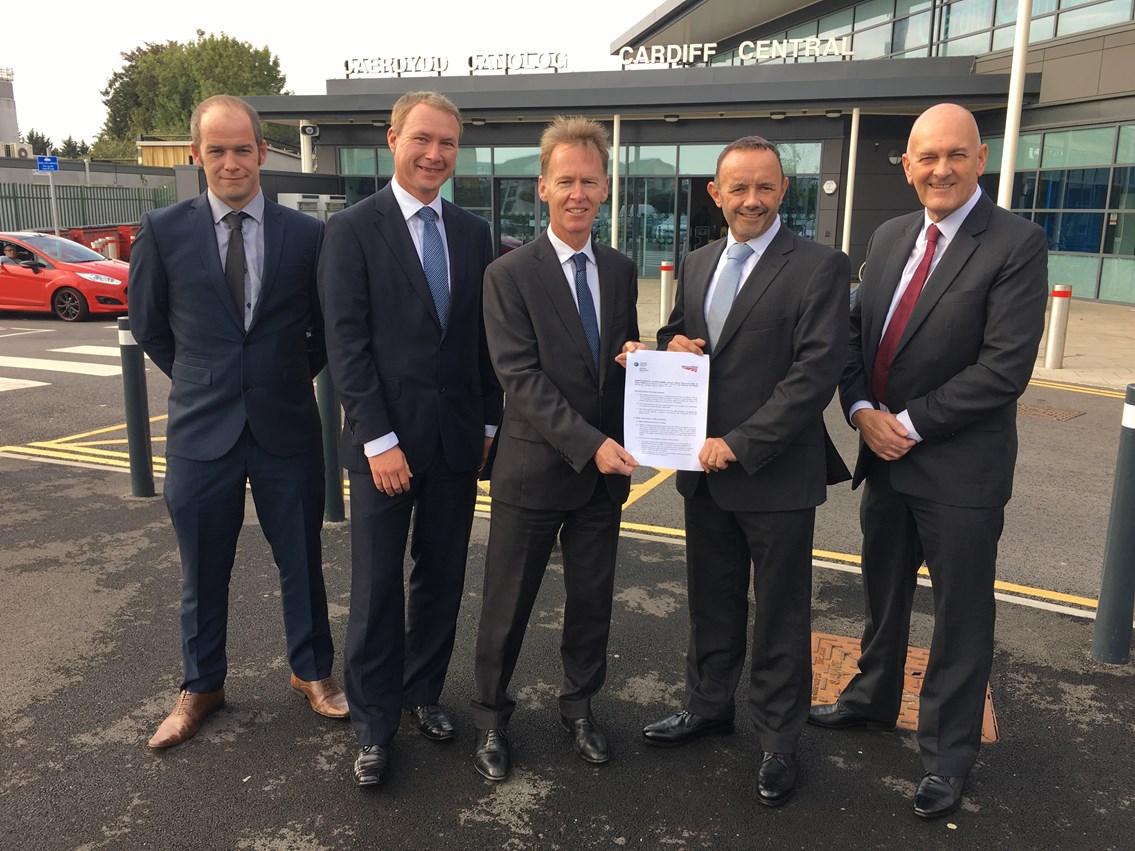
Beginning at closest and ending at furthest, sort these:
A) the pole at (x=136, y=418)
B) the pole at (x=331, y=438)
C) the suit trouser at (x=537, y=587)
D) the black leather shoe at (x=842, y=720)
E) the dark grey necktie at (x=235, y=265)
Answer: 1. the suit trouser at (x=537, y=587)
2. the dark grey necktie at (x=235, y=265)
3. the black leather shoe at (x=842, y=720)
4. the pole at (x=331, y=438)
5. the pole at (x=136, y=418)

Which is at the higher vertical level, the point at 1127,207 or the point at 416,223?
the point at 1127,207

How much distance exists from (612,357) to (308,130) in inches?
943

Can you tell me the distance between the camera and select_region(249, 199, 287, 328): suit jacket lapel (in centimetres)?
329

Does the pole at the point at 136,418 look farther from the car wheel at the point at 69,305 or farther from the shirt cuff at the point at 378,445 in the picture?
the car wheel at the point at 69,305

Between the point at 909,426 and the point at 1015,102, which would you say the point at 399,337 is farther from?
the point at 1015,102

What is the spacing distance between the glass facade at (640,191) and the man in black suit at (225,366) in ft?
68.3

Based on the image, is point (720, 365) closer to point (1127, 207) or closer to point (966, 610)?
point (966, 610)

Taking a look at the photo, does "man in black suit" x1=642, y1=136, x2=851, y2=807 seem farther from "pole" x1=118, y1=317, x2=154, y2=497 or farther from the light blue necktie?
"pole" x1=118, y1=317, x2=154, y2=497

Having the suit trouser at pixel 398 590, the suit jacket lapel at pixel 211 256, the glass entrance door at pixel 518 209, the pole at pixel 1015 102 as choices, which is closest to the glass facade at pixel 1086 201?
the pole at pixel 1015 102

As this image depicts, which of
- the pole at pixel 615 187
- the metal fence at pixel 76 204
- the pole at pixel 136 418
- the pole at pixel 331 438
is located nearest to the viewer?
the pole at pixel 331 438

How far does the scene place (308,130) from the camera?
80.6 feet

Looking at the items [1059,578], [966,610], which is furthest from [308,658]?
[1059,578]

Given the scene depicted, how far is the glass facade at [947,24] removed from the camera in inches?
739

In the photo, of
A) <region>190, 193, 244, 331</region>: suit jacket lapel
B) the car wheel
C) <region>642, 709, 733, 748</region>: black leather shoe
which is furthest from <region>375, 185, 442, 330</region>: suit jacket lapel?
the car wheel
